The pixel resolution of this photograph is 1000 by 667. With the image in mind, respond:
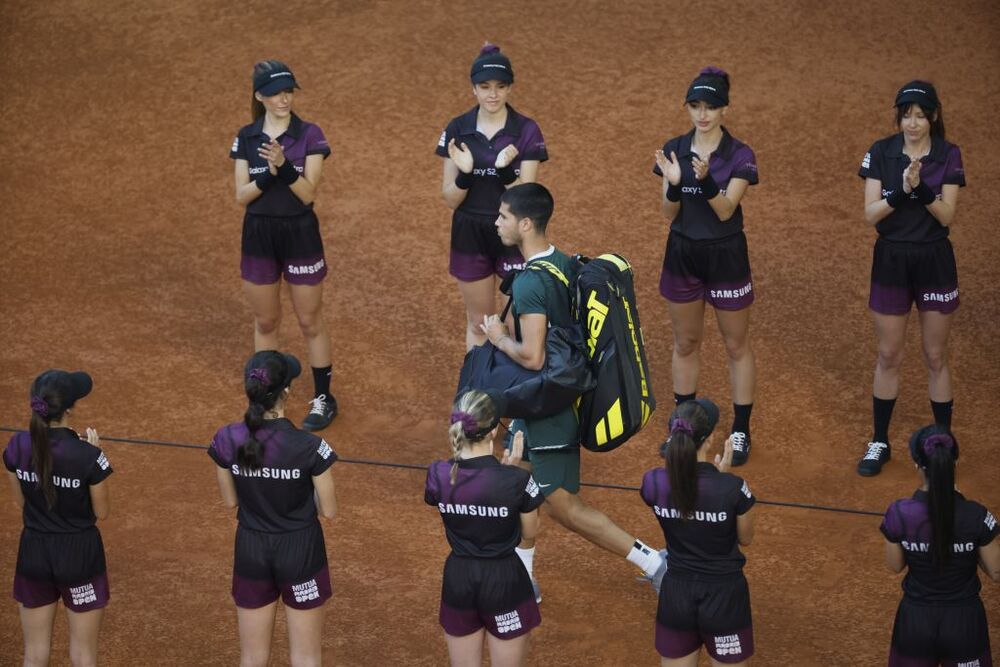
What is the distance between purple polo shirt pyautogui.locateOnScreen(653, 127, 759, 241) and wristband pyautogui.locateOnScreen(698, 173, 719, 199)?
5.2 inches

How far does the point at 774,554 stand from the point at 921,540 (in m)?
2.06

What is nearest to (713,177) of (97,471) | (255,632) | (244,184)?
(244,184)

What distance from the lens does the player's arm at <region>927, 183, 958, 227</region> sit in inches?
302

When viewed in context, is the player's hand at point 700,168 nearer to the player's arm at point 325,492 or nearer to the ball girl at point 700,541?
the ball girl at point 700,541

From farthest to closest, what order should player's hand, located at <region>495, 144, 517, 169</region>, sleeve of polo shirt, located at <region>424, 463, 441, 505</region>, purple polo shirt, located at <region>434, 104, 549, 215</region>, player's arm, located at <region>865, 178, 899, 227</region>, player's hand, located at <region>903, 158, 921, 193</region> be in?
purple polo shirt, located at <region>434, 104, 549, 215</region> < player's hand, located at <region>495, 144, 517, 169</region> < player's arm, located at <region>865, 178, 899, 227</region> < player's hand, located at <region>903, 158, 921, 193</region> < sleeve of polo shirt, located at <region>424, 463, 441, 505</region>

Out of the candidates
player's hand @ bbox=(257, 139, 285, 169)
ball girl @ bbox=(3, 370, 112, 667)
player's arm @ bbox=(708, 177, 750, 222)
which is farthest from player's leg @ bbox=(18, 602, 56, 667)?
player's arm @ bbox=(708, 177, 750, 222)

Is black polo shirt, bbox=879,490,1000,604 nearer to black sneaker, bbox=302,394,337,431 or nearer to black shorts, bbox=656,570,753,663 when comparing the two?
black shorts, bbox=656,570,753,663

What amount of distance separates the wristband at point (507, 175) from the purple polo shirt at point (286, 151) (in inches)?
37.6

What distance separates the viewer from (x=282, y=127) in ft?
27.1

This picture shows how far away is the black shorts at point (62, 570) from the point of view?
19.9 ft

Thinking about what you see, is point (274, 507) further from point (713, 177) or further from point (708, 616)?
point (713, 177)

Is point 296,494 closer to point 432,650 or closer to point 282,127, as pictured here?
point 432,650

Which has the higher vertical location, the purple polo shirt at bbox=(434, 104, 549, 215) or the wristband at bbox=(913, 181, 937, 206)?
the purple polo shirt at bbox=(434, 104, 549, 215)

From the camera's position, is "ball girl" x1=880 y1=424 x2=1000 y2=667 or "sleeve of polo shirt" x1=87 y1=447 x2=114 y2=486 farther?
"sleeve of polo shirt" x1=87 y1=447 x2=114 y2=486
